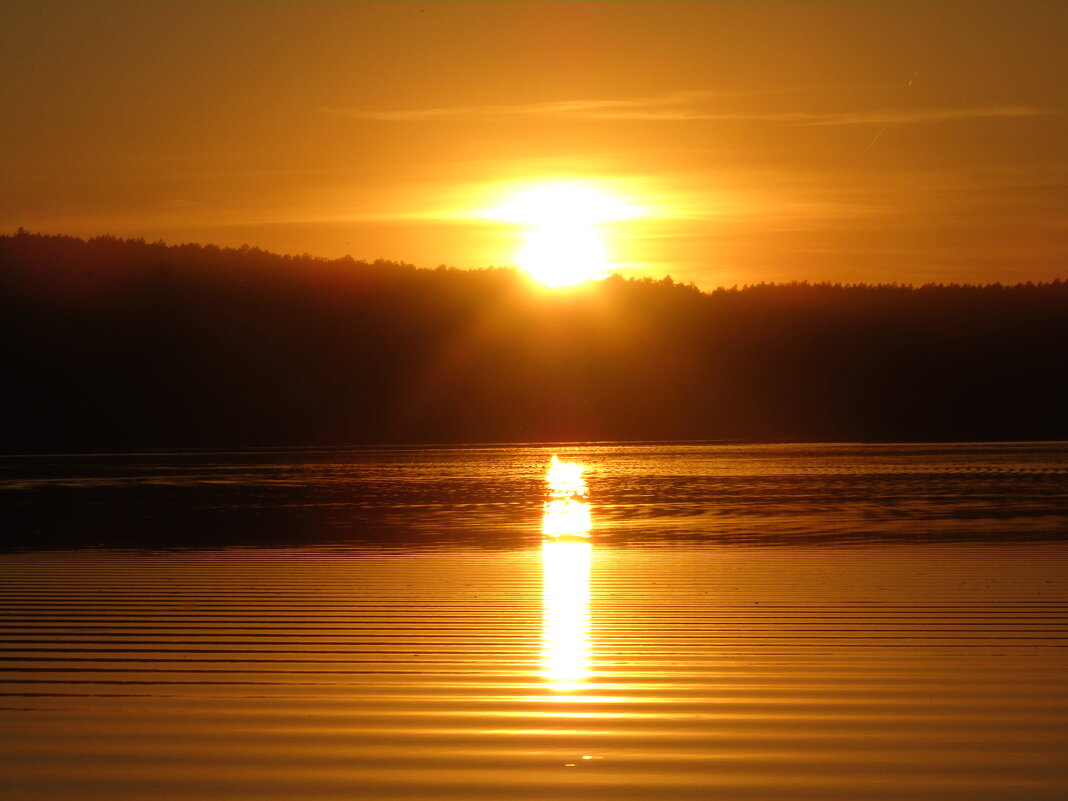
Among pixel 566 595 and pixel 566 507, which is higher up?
pixel 566 507

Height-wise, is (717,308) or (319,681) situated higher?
(717,308)

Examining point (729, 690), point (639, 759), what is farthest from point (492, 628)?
point (639, 759)

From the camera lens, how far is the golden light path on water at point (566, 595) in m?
7.38

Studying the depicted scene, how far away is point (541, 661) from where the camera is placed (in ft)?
24.9

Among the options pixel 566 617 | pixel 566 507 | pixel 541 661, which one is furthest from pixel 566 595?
pixel 566 507

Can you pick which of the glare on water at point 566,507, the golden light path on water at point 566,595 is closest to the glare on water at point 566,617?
the golden light path on water at point 566,595

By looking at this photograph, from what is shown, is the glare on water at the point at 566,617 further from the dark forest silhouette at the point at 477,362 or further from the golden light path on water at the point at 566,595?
the dark forest silhouette at the point at 477,362

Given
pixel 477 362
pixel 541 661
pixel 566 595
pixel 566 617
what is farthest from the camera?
pixel 477 362

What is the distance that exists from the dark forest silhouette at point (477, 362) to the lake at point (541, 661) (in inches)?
2078

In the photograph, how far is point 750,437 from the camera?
253 ft

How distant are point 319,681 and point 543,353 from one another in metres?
90.3

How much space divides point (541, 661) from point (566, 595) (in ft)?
9.87

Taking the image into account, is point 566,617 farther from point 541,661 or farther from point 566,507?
point 566,507

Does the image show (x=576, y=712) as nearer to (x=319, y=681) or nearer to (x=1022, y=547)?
(x=319, y=681)
